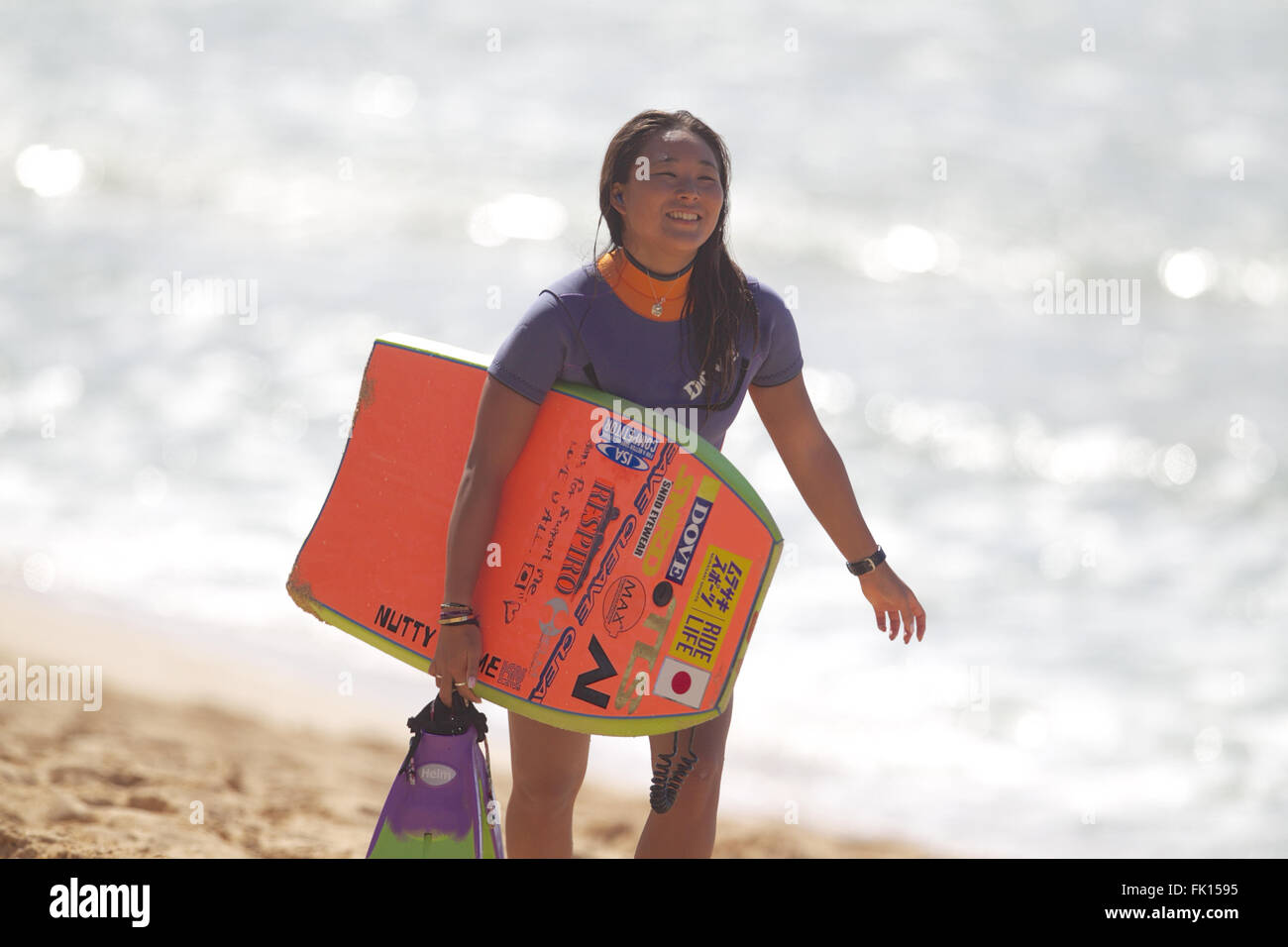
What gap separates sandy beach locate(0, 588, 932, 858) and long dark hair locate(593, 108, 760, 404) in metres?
1.85

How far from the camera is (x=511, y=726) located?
99.3 inches

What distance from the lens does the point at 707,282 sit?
242cm

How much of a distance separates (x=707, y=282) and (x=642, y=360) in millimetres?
196

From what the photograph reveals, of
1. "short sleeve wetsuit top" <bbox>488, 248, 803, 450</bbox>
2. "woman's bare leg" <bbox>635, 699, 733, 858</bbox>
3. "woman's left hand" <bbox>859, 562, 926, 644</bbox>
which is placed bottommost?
"woman's bare leg" <bbox>635, 699, 733, 858</bbox>

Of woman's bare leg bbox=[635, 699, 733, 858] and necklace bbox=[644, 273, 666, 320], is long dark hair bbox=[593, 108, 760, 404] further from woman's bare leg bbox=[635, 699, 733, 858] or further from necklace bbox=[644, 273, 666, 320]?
woman's bare leg bbox=[635, 699, 733, 858]

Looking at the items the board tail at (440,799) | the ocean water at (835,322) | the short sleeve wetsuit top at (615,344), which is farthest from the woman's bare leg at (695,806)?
the ocean water at (835,322)

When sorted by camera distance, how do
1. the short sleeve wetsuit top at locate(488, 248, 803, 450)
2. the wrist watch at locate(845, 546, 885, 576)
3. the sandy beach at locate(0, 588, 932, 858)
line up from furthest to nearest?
the sandy beach at locate(0, 588, 932, 858) < the wrist watch at locate(845, 546, 885, 576) < the short sleeve wetsuit top at locate(488, 248, 803, 450)

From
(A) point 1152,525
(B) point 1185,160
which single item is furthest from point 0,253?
(B) point 1185,160

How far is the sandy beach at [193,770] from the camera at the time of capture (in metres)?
3.45

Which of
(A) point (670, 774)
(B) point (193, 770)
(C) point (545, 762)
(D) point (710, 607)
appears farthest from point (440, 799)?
(B) point (193, 770)

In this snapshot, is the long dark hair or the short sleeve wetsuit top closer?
the short sleeve wetsuit top

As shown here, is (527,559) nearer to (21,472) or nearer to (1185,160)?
(21,472)

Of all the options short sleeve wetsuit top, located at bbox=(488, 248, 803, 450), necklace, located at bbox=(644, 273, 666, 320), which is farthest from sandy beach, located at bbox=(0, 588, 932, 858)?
necklace, located at bbox=(644, 273, 666, 320)

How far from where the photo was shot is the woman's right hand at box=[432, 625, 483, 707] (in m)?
2.31
